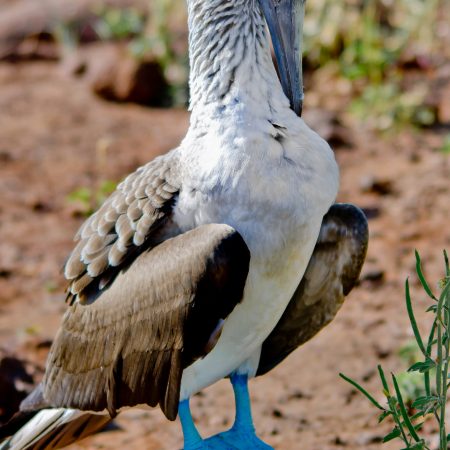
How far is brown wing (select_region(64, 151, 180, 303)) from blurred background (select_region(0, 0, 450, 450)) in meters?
1.28

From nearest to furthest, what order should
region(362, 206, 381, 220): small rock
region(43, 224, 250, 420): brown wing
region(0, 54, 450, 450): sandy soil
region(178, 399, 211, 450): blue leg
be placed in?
region(43, 224, 250, 420): brown wing
region(178, 399, 211, 450): blue leg
region(0, 54, 450, 450): sandy soil
region(362, 206, 381, 220): small rock

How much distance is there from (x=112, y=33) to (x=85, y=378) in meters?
7.16

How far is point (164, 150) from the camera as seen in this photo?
9.71 metres

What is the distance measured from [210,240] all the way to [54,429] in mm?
1454

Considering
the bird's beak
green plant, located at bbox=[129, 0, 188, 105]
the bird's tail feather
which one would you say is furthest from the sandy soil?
the bird's beak

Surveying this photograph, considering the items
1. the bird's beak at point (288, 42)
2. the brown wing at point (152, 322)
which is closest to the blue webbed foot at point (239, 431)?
the brown wing at point (152, 322)

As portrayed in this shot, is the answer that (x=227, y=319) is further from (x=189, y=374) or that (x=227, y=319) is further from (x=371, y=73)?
(x=371, y=73)

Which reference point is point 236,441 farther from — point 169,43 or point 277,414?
point 169,43

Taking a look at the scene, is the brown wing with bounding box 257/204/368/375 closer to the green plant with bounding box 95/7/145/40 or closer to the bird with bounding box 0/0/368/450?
the bird with bounding box 0/0/368/450

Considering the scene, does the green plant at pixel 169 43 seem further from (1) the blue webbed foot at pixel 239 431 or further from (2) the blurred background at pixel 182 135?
(1) the blue webbed foot at pixel 239 431

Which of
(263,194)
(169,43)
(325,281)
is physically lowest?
(325,281)

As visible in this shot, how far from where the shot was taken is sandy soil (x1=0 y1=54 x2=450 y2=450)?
20.5ft

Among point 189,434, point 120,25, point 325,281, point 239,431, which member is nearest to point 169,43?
point 120,25

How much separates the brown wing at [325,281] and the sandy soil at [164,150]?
27.4 inches
